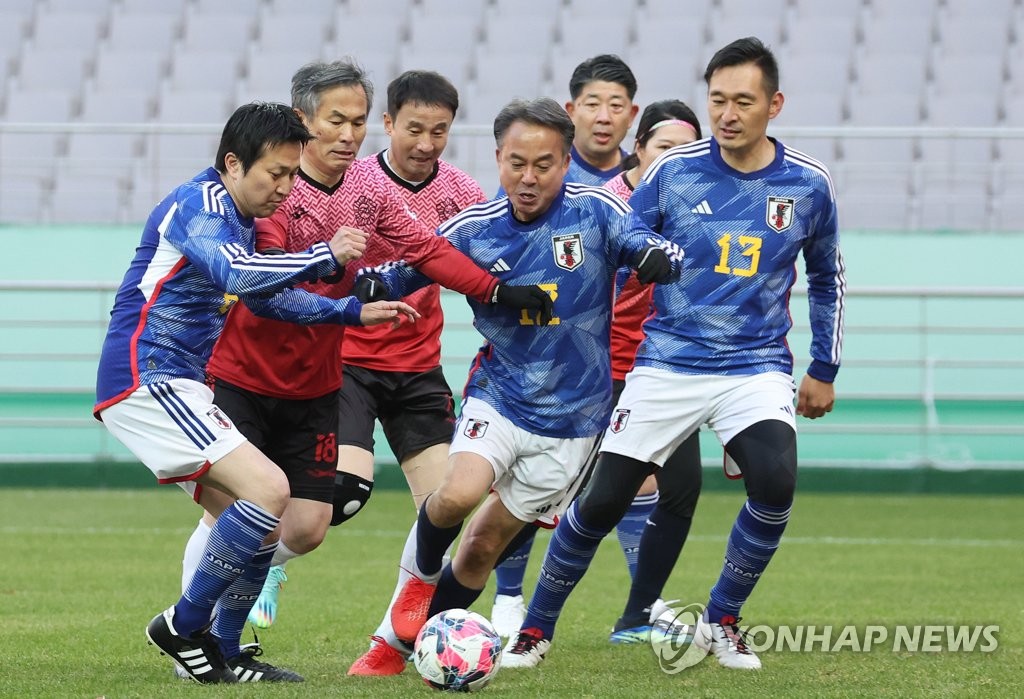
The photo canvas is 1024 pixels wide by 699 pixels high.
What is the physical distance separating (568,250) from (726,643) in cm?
152

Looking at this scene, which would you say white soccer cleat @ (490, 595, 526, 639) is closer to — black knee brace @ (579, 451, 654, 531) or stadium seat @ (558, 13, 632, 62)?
black knee brace @ (579, 451, 654, 531)

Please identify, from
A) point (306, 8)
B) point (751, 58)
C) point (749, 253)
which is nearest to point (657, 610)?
point (749, 253)

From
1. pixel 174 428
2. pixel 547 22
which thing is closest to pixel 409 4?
pixel 547 22

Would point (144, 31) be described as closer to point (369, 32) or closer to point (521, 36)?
point (369, 32)

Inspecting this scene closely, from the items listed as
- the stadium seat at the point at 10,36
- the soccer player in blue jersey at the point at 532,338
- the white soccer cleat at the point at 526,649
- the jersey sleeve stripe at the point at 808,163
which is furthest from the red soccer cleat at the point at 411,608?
the stadium seat at the point at 10,36

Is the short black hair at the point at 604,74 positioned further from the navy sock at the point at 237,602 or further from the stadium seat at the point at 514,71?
the stadium seat at the point at 514,71

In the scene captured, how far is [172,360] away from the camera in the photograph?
16.0 feet

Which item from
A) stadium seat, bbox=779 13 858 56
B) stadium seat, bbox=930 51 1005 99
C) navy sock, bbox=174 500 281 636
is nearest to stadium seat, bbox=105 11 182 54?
stadium seat, bbox=779 13 858 56

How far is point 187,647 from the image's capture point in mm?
4797

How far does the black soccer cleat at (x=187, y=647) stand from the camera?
15.7 feet

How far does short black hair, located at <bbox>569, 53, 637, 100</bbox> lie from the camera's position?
6.79 meters

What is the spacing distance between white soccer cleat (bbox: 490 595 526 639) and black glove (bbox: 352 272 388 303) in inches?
76.8

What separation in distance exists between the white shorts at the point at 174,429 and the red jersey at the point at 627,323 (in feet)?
7.38

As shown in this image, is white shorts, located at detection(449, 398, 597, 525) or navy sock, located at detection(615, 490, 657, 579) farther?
navy sock, located at detection(615, 490, 657, 579)
